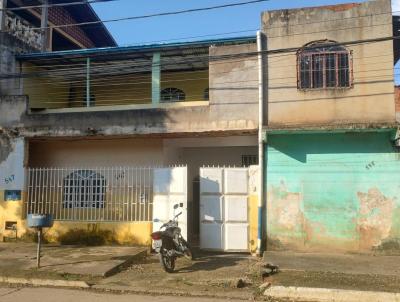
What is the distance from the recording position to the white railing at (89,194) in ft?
40.0

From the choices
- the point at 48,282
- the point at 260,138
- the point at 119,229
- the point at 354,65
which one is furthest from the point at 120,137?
the point at 354,65

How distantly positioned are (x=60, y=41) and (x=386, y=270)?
1680 centimetres

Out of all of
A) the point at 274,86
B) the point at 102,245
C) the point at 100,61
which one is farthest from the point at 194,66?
the point at 102,245

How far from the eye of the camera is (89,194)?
1248 centimetres

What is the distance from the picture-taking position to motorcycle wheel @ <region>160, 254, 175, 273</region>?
8539mm

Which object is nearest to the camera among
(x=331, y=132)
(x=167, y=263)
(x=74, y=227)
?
(x=167, y=263)

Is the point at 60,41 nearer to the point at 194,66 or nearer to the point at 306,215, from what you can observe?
the point at 194,66

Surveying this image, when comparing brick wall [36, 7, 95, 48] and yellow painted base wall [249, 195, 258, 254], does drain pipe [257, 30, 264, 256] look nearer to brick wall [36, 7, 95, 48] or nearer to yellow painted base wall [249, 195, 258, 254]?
yellow painted base wall [249, 195, 258, 254]

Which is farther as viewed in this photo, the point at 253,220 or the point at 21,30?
the point at 21,30

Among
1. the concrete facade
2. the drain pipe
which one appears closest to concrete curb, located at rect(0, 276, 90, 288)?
the drain pipe

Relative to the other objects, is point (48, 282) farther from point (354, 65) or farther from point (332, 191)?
point (354, 65)

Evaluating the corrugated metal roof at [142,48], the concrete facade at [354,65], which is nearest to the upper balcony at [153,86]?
the corrugated metal roof at [142,48]

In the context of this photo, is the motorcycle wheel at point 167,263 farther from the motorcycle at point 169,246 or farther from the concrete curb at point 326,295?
the concrete curb at point 326,295

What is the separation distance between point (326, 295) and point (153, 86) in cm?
740
